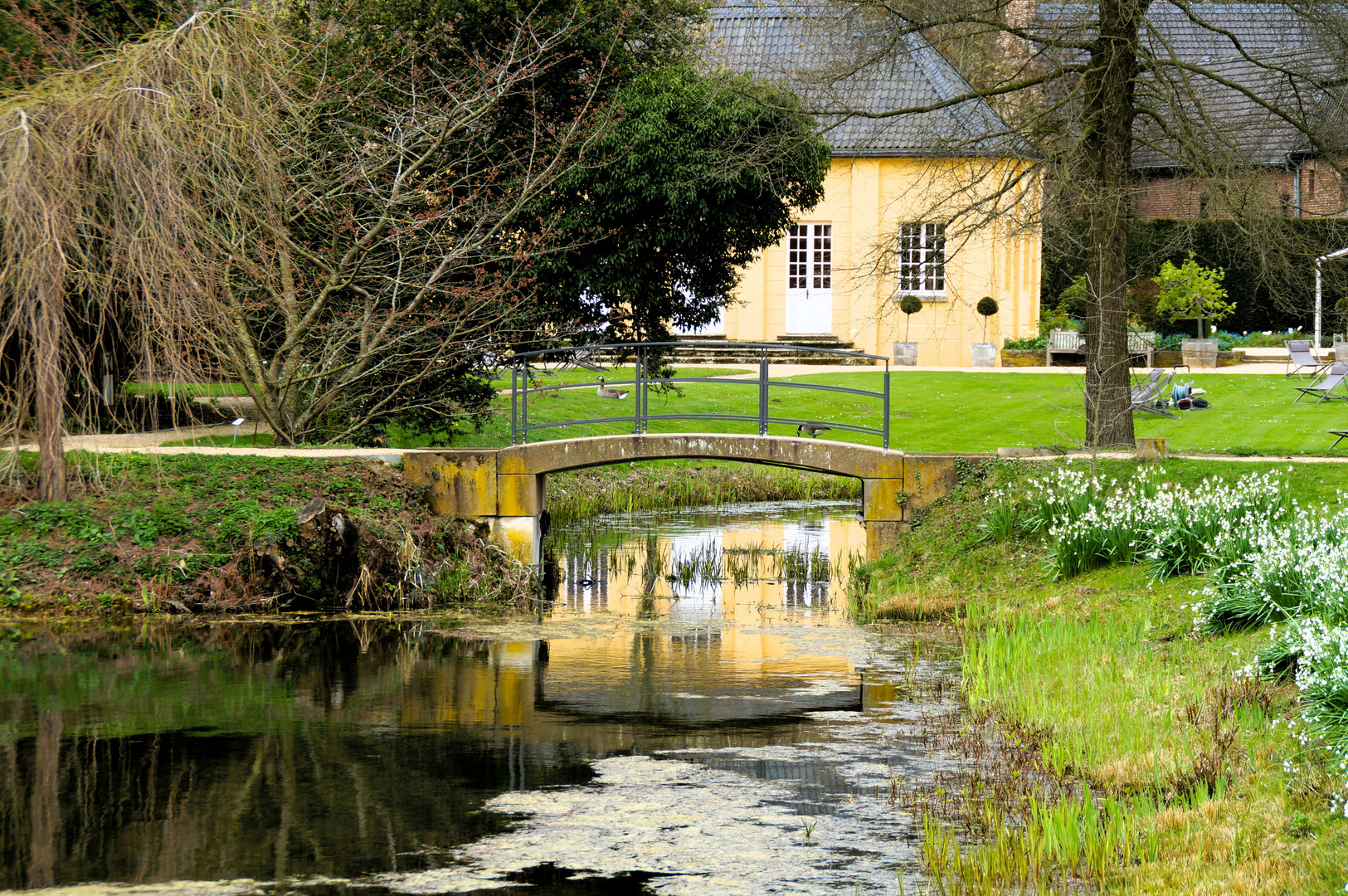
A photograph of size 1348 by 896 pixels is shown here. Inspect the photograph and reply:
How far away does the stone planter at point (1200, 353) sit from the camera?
30109mm

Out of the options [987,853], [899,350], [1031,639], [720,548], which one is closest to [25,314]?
[720,548]

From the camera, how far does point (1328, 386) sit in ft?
81.3

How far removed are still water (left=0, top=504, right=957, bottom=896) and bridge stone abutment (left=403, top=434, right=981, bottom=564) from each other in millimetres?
1619

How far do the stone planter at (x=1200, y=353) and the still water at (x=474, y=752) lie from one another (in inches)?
765

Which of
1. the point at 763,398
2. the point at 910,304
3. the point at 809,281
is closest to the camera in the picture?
the point at 763,398

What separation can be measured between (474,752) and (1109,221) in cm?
972

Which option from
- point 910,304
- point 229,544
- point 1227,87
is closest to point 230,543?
point 229,544

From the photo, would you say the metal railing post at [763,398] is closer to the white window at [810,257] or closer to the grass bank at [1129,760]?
the grass bank at [1129,760]

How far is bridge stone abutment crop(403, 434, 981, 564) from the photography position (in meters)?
14.8

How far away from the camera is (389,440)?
18.8m

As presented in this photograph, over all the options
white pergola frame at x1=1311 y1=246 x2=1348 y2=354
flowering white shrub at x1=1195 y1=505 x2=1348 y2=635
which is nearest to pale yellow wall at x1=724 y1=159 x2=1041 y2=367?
white pergola frame at x1=1311 y1=246 x2=1348 y2=354

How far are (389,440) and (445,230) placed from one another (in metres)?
3.00

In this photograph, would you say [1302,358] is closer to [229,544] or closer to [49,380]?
[229,544]

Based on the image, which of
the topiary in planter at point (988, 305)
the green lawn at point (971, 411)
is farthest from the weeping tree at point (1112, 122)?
the topiary in planter at point (988, 305)
